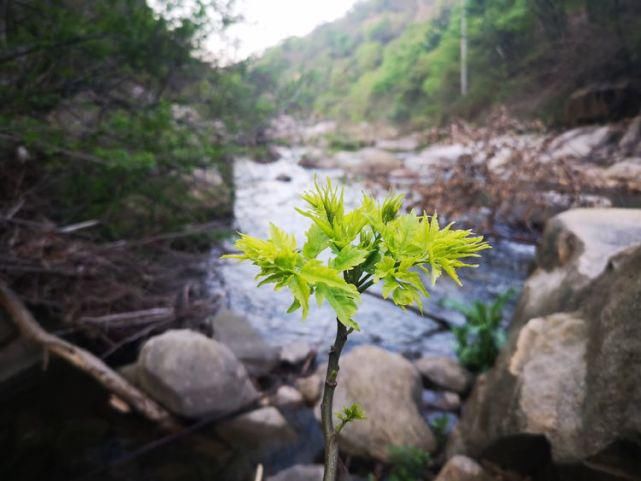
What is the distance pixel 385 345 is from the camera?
613 centimetres

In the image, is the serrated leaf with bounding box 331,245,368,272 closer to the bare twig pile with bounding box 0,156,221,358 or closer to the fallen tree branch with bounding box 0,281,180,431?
the fallen tree branch with bounding box 0,281,180,431

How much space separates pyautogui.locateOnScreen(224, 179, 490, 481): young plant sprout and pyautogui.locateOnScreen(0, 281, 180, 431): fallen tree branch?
162 inches

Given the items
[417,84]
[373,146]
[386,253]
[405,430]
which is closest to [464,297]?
[405,430]

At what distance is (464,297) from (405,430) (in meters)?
3.98

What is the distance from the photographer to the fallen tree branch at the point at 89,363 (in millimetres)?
4090

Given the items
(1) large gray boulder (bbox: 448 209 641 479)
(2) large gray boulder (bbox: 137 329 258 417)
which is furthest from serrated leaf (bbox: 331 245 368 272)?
(2) large gray boulder (bbox: 137 329 258 417)

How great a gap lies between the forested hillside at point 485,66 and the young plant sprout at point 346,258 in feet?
28.4

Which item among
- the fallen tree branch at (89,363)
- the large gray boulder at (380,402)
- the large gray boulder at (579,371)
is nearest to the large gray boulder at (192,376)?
the fallen tree branch at (89,363)

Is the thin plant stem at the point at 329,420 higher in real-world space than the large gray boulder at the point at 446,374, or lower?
higher

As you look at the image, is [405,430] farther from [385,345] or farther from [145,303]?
[145,303]

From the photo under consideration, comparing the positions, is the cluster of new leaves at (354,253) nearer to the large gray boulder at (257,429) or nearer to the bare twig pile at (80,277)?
the large gray boulder at (257,429)

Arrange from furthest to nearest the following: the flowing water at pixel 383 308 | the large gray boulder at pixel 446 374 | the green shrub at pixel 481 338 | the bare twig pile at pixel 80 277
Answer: the flowing water at pixel 383 308 → the green shrub at pixel 481 338 → the large gray boulder at pixel 446 374 → the bare twig pile at pixel 80 277

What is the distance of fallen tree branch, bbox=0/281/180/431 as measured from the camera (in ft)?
13.4

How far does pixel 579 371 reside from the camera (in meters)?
2.52
